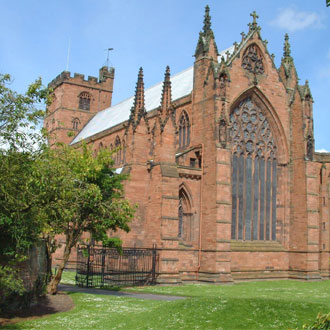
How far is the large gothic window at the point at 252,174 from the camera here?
104 ft

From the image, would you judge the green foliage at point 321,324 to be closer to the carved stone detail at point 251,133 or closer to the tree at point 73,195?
the tree at point 73,195

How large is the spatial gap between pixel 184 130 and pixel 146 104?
961cm

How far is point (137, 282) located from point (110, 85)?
41.4m

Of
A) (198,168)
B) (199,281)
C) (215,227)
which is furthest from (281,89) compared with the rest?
(199,281)

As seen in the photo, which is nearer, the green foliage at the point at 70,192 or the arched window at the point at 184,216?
the green foliage at the point at 70,192

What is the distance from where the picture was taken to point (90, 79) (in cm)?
6222

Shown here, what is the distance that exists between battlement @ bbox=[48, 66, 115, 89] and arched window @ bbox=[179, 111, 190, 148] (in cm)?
2982

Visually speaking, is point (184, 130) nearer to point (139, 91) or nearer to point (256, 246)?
point (139, 91)

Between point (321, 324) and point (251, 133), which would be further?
point (251, 133)

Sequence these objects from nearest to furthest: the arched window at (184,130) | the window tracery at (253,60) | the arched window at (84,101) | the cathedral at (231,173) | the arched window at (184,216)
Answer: the cathedral at (231,173) → the arched window at (184,216) → the arched window at (184,130) → the window tracery at (253,60) → the arched window at (84,101)

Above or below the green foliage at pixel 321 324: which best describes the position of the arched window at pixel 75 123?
above

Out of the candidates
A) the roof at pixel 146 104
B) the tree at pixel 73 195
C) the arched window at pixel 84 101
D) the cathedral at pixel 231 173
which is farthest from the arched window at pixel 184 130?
the arched window at pixel 84 101

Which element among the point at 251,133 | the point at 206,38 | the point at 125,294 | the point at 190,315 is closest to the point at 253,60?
the point at 206,38

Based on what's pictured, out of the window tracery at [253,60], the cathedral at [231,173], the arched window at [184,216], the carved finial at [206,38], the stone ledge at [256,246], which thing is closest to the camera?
the cathedral at [231,173]
